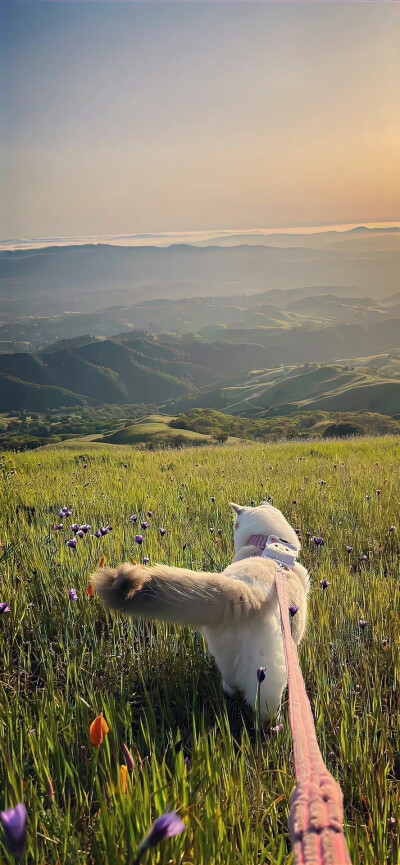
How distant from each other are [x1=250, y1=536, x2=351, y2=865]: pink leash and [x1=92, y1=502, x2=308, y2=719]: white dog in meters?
0.84

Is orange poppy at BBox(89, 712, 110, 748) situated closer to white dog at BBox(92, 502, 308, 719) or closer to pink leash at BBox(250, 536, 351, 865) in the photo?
white dog at BBox(92, 502, 308, 719)

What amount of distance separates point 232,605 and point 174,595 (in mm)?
328

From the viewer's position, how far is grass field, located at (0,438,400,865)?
1559mm

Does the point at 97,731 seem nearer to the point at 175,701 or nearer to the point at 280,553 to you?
the point at 175,701

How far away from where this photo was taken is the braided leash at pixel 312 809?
0.84 meters

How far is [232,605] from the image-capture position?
7.08ft

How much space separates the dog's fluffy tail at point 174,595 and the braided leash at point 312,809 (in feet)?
2.75

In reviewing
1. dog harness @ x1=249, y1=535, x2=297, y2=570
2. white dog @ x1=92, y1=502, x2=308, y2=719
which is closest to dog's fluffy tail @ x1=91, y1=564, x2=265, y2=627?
white dog @ x1=92, y1=502, x2=308, y2=719

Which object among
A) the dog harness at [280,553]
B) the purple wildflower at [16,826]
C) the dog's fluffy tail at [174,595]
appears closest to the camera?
the purple wildflower at [16,826]

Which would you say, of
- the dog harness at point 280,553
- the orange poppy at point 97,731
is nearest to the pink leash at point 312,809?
the orange poppy at point 97,731

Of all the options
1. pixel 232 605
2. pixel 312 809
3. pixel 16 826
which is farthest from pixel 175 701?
pixel 16 826

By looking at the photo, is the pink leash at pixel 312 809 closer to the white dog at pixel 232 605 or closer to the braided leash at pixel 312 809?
the braided leash at pixel 312 809

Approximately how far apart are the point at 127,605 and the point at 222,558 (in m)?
2.30

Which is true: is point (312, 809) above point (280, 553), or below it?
above
